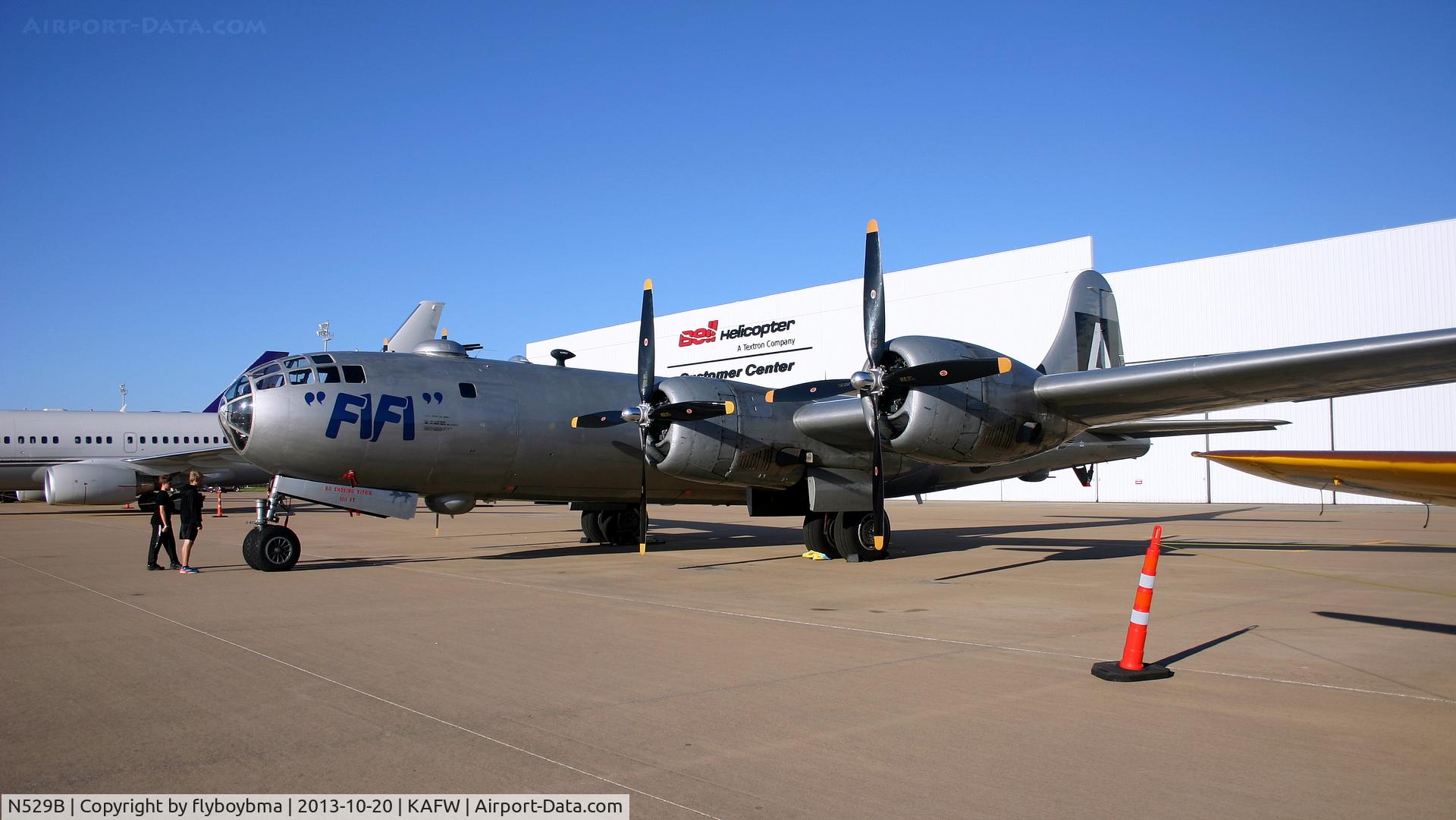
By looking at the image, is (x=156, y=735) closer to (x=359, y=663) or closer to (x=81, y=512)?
(x=359, y=663)

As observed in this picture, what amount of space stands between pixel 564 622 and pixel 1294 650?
6647 mm

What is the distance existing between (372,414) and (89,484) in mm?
25115

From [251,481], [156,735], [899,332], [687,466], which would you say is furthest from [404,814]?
[899,332]

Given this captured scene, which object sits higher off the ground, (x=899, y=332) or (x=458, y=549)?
(x=899, y=332)

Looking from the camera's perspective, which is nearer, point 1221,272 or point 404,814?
point 404,814

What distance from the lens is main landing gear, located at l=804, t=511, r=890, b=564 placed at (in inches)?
647

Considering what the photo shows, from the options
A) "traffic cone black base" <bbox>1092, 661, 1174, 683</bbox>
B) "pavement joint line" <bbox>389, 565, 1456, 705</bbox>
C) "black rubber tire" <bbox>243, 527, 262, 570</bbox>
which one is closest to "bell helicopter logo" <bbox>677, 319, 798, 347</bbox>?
"black rubber tire" <bbox>243, 527, 262, 570</bbox>

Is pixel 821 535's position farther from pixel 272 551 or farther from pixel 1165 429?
pixel 272 551

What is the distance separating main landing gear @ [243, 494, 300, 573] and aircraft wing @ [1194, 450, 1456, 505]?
13429 millimetres

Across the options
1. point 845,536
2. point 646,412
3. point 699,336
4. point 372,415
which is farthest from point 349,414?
point 699,336

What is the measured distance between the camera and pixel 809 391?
1666cm

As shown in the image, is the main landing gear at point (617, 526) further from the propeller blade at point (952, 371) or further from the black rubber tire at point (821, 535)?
the propeller blade at point (952, 371)

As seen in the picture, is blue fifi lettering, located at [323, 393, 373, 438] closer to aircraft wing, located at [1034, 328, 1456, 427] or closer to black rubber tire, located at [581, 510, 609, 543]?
black rubber tire, located at [581, 510, 609, 543]

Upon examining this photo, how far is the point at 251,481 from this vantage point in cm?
3909
